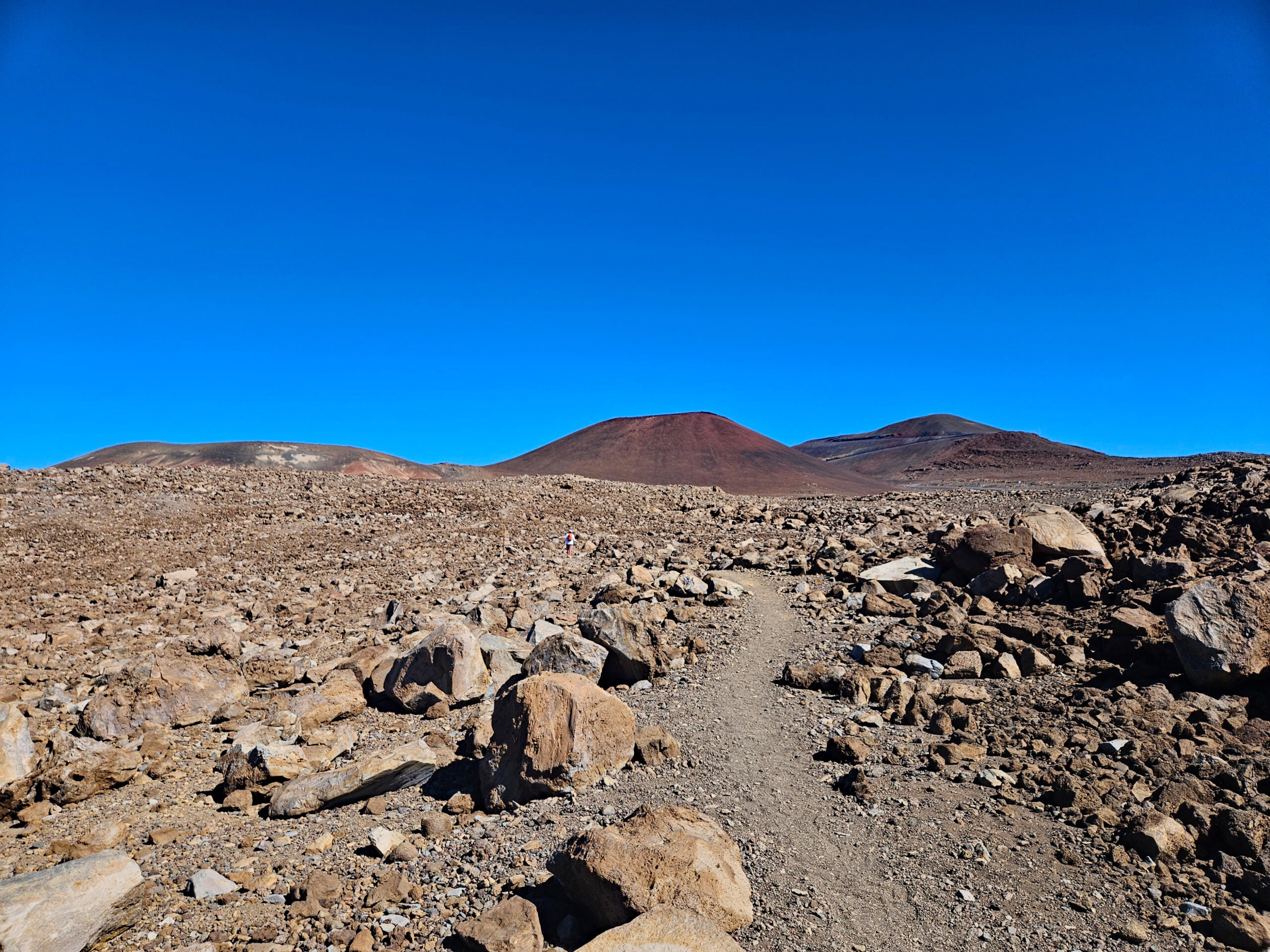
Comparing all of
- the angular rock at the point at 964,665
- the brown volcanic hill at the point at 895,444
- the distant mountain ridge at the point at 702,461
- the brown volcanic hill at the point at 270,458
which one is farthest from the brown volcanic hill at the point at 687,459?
the angular rock at the point at 964,665

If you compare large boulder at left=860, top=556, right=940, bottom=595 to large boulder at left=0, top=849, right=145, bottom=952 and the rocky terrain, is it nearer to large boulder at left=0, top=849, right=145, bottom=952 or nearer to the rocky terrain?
the rocky terrain

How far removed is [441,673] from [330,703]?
1047mm

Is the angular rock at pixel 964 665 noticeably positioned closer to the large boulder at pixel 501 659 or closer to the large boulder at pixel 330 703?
the large boulder at pixel 501 659

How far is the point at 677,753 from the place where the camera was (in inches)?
208

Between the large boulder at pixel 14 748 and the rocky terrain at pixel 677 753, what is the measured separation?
0.02 metres

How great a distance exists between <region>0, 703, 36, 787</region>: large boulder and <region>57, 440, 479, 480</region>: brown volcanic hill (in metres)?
33.9

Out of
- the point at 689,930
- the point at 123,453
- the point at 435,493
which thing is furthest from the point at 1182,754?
the point at 123,453

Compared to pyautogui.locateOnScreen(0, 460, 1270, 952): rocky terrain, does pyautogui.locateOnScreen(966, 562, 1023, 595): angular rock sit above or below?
above

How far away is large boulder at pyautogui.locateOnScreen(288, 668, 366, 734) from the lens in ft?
20.7

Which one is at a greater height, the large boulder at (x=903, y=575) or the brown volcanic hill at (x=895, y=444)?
the brown volcanic hill at (x=895, y=444)

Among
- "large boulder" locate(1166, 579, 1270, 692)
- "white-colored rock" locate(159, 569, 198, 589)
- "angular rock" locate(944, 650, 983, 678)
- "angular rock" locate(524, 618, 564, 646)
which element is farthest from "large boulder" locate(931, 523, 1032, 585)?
"white-colored rock" locate(159, 569, 198, 589)

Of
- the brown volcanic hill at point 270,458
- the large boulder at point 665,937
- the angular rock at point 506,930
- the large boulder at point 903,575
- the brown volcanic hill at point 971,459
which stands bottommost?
the angular rock at point 506,930

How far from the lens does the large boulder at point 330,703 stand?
6.30 meters

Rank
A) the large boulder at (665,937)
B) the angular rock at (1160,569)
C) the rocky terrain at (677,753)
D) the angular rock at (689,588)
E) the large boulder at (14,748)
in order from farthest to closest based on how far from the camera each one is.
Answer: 1. the angular rock at (689,588)
2. the angular rock at (1160,569)
3. the large boulder at (14,748)
4. the rocky terrain at (677,753)
5. the large boulder at (665,937)
